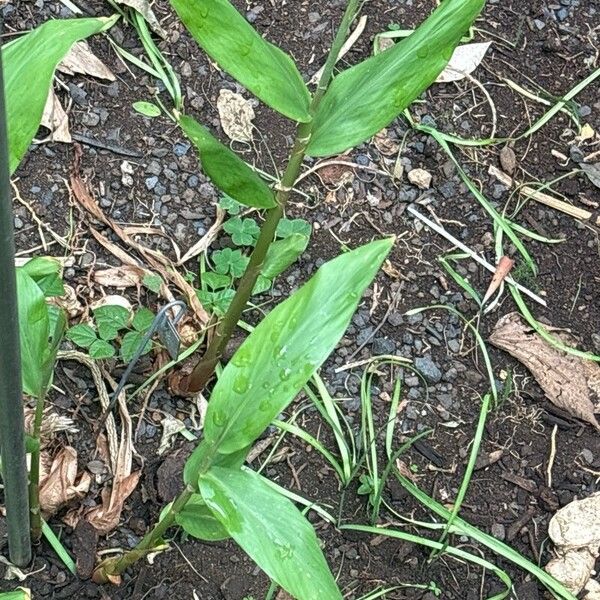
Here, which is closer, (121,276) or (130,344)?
(130,344)

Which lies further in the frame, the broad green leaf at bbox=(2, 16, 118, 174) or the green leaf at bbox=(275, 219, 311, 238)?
the green leaf at bbox=(275, 219, 311, 238)

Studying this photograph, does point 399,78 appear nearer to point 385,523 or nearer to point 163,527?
point 163,527

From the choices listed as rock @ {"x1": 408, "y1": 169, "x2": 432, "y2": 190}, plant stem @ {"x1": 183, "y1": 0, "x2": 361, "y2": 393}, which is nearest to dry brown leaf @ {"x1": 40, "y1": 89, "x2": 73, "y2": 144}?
plant stem @ {"x1": 183, "y1": 0, "x2": 361, "y2": 393}

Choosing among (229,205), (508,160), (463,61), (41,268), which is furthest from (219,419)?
(463,61)

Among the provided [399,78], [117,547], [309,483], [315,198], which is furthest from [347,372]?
[399,78]

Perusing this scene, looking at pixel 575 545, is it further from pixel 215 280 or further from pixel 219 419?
pixel 219 419

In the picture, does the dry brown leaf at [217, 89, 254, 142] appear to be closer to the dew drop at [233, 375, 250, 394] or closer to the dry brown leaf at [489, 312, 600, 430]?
the dry brown leaf at [489, 312, 600, 430]
